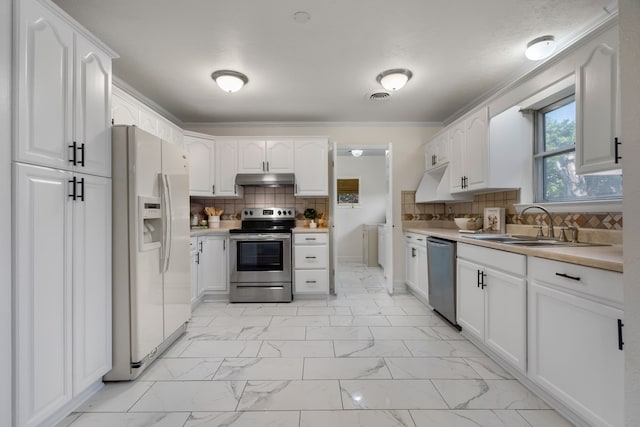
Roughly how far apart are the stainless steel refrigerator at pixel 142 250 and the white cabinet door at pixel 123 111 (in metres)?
0.56

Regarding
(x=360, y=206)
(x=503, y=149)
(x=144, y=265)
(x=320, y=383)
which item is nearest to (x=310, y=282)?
(x=320, y=383)

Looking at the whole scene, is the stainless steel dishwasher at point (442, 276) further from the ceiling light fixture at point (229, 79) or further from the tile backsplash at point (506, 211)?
the ceiling light fixture at point (229, 79)

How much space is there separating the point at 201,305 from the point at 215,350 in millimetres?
1358

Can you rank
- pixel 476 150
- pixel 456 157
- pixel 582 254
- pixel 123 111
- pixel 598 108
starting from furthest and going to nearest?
pixel 456 157, pixel 476 150, pixel 123 111, pixel 598 108, pixel 582 254

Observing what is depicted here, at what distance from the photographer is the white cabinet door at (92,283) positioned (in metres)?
1.59

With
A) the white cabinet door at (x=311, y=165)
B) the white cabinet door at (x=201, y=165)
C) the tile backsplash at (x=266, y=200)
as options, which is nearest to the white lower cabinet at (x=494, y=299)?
the white cabinet door at (x=311, y=165)

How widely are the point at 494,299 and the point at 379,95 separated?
7.80 ft

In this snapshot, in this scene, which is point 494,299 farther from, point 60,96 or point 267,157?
point 267,157

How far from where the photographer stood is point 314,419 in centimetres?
156

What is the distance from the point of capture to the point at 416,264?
369 centimetres

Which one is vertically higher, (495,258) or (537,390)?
(495,258)

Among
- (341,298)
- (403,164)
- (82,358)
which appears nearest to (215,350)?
(82,358)

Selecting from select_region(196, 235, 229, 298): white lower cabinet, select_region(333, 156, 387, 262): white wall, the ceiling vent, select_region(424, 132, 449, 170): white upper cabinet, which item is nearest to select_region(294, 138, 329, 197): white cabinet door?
the ceiling vent

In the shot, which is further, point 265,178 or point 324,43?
point 265,178
